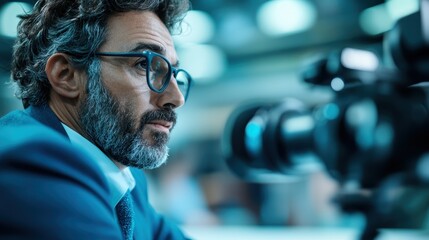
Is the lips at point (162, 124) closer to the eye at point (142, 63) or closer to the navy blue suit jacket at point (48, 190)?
the eye at point (142, 63)

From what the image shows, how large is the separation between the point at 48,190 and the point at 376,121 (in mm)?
474

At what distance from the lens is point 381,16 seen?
227 cm

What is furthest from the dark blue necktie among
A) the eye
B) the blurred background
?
the blurred background

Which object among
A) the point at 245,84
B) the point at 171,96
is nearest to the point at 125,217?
the point at 171,96

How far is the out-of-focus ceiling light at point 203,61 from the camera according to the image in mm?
2938

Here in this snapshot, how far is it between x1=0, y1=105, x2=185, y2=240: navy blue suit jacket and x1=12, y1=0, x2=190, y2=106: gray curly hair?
0.27 metres

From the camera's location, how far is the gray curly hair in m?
0.93

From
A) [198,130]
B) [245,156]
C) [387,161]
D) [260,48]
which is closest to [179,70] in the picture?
[245,156]

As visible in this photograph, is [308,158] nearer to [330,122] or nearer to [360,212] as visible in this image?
[330,122]

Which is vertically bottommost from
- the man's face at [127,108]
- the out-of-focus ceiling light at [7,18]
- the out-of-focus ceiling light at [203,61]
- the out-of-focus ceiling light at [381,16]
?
the out-of-focus ceiling light at [7,18]

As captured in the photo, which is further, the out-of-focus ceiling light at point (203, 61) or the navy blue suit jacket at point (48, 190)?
the out-of-focus ceiling light at point (203, 61)

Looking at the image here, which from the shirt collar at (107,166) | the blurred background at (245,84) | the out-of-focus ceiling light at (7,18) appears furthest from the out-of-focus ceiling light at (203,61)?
the shirt collar at (107,166)

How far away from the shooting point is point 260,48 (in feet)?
9.29

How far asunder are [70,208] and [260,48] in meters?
2.31
